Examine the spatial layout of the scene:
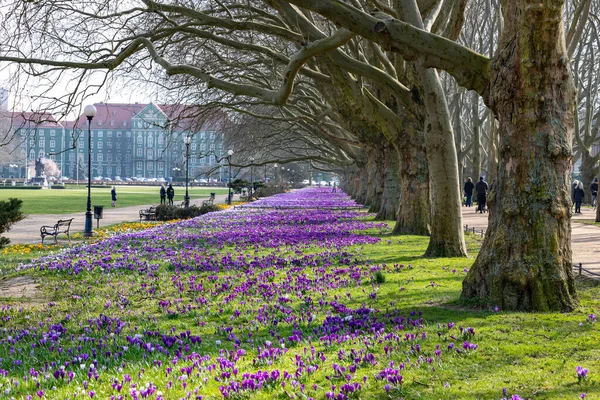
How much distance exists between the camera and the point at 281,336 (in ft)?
19.6

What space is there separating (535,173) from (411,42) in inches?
83.1

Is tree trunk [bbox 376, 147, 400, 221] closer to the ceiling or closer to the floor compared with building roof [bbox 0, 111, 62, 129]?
closer to the floor

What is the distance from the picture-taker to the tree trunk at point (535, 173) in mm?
7000

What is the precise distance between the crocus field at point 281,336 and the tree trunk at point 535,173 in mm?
378

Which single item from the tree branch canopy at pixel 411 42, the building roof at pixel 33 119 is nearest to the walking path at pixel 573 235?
the tree branch canopy at pixel 411 42

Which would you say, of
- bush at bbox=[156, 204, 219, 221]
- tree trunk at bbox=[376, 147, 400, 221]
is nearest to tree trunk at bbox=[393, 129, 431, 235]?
tree trunk at bbox=[376, 147, 400, 221]

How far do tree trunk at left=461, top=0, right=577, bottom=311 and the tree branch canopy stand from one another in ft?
1.58

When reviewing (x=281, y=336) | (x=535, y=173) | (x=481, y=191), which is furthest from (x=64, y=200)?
(x=535, y=173)

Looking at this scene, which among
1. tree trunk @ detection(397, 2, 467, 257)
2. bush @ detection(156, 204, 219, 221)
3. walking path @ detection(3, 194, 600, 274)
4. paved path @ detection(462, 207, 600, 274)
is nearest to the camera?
paved path @ detection(462, 207, 600, 274)

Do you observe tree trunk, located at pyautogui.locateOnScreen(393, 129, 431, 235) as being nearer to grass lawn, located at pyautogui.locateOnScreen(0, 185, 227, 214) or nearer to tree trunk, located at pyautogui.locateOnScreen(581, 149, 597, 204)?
grass lawn, located at pyautogui.locateOnScreen(0, 185, 227, 214)

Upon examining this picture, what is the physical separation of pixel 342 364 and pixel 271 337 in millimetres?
1181

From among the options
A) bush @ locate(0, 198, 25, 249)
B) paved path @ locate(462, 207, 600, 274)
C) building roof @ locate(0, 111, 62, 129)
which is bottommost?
paved path @ locate(462, 207, 600, 274)

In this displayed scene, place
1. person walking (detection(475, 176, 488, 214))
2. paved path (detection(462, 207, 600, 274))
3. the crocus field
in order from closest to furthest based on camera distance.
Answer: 1. the crocus field
2. paved path (detection(462, 207, 600, 274))
3. person walking (detection(475, 176, 488, 214))

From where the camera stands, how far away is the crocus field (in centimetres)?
440
